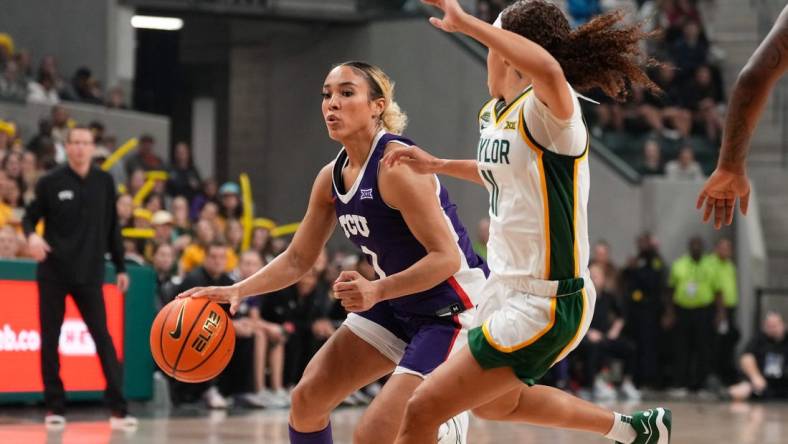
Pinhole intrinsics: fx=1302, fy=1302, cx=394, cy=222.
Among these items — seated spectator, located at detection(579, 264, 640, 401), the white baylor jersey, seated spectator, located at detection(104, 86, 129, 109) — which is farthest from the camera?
seated spectator, located at detection(104, 86, 129, 109)

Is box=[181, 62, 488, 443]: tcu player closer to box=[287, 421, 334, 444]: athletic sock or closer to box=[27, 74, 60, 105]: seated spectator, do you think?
box=[287, 421, 334, 444]: athletic sock

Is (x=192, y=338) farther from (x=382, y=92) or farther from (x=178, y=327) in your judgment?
(x=382, y=92)

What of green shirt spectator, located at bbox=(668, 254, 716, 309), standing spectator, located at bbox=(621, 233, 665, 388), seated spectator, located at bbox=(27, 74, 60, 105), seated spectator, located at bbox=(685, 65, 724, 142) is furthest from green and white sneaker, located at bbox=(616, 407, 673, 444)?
seated spectator, located at bbox=(685, 65, 724, 142)

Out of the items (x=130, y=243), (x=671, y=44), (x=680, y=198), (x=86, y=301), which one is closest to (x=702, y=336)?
(x=680, y=198)

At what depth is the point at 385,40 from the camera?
19625 millimetres

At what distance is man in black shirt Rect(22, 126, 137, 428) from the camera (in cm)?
950

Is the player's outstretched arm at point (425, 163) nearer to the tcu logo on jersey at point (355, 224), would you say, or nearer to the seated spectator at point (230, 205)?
the tcu logo on jersey at point (355, 224)

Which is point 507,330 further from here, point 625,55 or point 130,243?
point 130,243

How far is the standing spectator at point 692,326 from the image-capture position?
650 inches

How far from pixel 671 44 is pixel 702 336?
249 inches

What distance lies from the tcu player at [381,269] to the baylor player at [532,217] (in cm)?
55

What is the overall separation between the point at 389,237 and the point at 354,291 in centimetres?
66

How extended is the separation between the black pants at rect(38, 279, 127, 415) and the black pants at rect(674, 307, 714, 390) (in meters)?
8.98

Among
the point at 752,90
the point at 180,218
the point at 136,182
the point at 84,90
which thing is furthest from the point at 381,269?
the point at 84,90
